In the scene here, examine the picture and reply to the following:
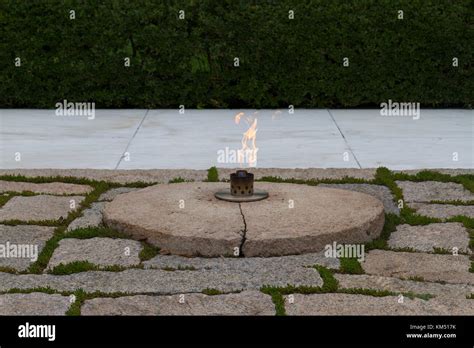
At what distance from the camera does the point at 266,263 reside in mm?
5531

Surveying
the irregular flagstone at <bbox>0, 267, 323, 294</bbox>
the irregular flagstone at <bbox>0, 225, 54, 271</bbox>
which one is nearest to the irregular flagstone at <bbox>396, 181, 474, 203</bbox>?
the irregular flagstone at <bbox>0, 267, 323, 294</bbox>

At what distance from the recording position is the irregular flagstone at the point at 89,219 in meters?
6.30

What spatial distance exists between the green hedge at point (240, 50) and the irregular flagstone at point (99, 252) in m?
6.96

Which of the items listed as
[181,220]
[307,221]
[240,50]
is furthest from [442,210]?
[240,50]

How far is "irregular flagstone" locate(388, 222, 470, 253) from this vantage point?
590 cm

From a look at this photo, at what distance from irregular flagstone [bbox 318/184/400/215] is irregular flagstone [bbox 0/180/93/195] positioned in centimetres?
195

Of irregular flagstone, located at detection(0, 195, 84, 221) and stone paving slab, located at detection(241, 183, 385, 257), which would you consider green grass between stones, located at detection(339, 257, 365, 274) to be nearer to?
stone paving slab, located at detection(241, 183, 385, 257)

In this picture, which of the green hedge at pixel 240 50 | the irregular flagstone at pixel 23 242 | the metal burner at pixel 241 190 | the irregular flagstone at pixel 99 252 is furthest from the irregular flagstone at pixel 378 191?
the green hedge at pixel 240 50

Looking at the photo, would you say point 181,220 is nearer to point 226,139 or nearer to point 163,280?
point 163,280

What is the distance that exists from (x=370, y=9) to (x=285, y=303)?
27.2 feet

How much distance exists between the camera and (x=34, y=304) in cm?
482

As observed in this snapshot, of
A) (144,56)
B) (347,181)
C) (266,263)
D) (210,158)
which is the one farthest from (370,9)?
(266,263)

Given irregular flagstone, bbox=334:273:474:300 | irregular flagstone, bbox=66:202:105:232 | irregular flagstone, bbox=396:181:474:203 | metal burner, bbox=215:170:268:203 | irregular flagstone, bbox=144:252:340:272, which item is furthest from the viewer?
irregular flagstone, bbox=396:181:474:203

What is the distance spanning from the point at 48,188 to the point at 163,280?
2.62m
